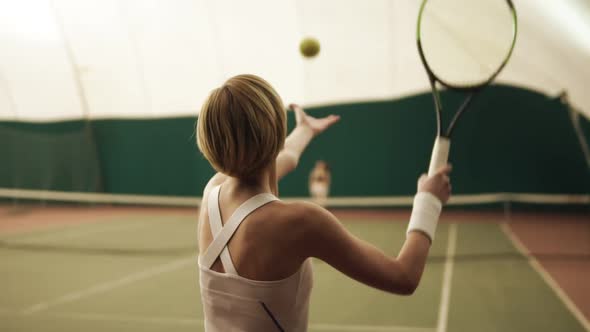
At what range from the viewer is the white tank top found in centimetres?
121

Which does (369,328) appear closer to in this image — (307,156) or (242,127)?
(242,127)

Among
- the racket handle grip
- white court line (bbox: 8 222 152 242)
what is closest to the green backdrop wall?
white court line (bbox: 8 222 152 242)

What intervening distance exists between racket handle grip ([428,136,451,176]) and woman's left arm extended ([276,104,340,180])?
1.50 feet

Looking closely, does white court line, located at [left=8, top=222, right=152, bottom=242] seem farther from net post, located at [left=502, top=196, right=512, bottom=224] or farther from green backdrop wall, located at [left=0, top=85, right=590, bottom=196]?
net post, located at [left=502, top=196, right=512, bottom=224]

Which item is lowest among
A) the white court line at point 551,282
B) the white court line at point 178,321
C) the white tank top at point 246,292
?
the white court line at point 551,282

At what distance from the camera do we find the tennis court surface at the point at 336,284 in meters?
4.27

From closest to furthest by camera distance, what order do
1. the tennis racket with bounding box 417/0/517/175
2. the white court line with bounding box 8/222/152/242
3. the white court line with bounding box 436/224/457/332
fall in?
the tennis racket with bounding box 417/0/517/175 < the white court line with bounding box 436/224/457/332 < the white court line with bounding box 8/222/152/242

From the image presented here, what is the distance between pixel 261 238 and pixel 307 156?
11.1 metres

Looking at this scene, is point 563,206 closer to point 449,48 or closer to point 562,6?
point 562,6

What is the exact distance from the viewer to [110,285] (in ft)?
18.0

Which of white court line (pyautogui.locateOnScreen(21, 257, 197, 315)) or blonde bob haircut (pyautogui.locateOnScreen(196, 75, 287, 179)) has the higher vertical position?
blonde bob haircut (pyautogui.locateOnScreen(196, 75, 287, 179))

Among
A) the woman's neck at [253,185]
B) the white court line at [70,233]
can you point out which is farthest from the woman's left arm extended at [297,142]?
the white court line at [70,233]

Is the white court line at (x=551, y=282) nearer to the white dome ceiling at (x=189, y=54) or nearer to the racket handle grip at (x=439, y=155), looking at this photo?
the white dome ceiling at (x=189, y=54)

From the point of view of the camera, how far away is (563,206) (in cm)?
1055
